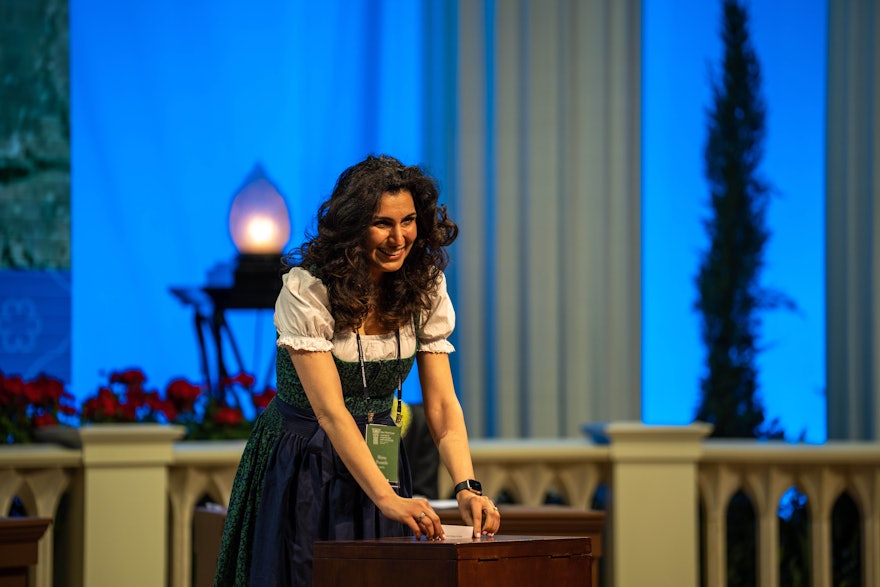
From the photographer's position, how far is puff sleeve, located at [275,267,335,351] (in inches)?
101

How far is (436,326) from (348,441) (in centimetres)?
40

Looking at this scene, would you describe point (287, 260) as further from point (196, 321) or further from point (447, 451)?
point (196, 321)

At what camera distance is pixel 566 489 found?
175 inches

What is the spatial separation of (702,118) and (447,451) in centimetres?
367

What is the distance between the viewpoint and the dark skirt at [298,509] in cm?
266

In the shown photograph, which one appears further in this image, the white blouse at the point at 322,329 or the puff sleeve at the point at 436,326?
the puff sleeve at the point at 436,326

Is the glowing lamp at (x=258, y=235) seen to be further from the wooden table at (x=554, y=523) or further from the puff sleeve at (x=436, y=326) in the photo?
the puff sleeve at (x=436, y=326)

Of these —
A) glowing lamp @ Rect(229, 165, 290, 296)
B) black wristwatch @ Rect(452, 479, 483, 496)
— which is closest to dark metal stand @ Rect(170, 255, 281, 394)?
glowing lamp @ Rect(229, 165, 290, 296)

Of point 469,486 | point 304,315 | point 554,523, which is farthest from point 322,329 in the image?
point 554,523

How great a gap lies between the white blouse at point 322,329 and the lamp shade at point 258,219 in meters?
2.27

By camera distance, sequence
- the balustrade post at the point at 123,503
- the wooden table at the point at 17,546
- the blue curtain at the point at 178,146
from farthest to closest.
→ the blue curtain at the point at 178,146, the balustrade post at the point at 123,503, the wooden table at the point at 17,546

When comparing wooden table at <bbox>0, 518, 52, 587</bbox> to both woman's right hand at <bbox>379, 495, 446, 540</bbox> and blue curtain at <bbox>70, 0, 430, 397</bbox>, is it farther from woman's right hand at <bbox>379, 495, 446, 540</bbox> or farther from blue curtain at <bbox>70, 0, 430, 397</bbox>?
blue curtain at <bbox>70, 0, 430, 397</bbox>

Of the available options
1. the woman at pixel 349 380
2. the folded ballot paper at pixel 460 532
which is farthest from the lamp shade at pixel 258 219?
the folded ballot paper at pixel 460 532

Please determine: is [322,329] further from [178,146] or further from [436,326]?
[178,146]
